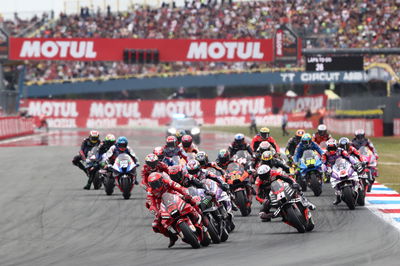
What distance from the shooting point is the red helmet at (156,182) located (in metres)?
11.7

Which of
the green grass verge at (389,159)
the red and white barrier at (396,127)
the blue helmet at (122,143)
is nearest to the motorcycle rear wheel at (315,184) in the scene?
the green grass verge at (389,159)

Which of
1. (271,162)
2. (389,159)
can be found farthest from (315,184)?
(389,159)

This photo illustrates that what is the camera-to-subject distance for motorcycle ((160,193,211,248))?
11.5 m

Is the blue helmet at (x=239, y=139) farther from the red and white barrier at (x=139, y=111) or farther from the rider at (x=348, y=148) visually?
the red and white barrier at (x=139, y=111)

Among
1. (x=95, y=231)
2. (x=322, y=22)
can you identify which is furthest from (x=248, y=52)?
(x=95, y=231)

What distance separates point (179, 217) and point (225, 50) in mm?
39971

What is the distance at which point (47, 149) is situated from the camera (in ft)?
131

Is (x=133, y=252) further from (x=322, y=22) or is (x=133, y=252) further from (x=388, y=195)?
(x=322, y=22)

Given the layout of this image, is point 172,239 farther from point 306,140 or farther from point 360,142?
point 360,142

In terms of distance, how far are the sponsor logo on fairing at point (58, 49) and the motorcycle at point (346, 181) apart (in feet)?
116

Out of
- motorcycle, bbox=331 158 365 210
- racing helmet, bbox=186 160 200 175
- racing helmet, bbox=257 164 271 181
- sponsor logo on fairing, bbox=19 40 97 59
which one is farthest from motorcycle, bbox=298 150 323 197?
sponsor logo on fairing, bbox=19 40 97 59

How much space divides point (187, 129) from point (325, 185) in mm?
24515

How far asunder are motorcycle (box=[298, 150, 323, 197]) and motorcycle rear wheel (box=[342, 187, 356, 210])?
2.24 m

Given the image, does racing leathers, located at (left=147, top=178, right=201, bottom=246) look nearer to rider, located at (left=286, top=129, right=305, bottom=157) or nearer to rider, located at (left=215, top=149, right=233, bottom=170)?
rider, located at (left=215, top=149, right=233, bottom=170)
